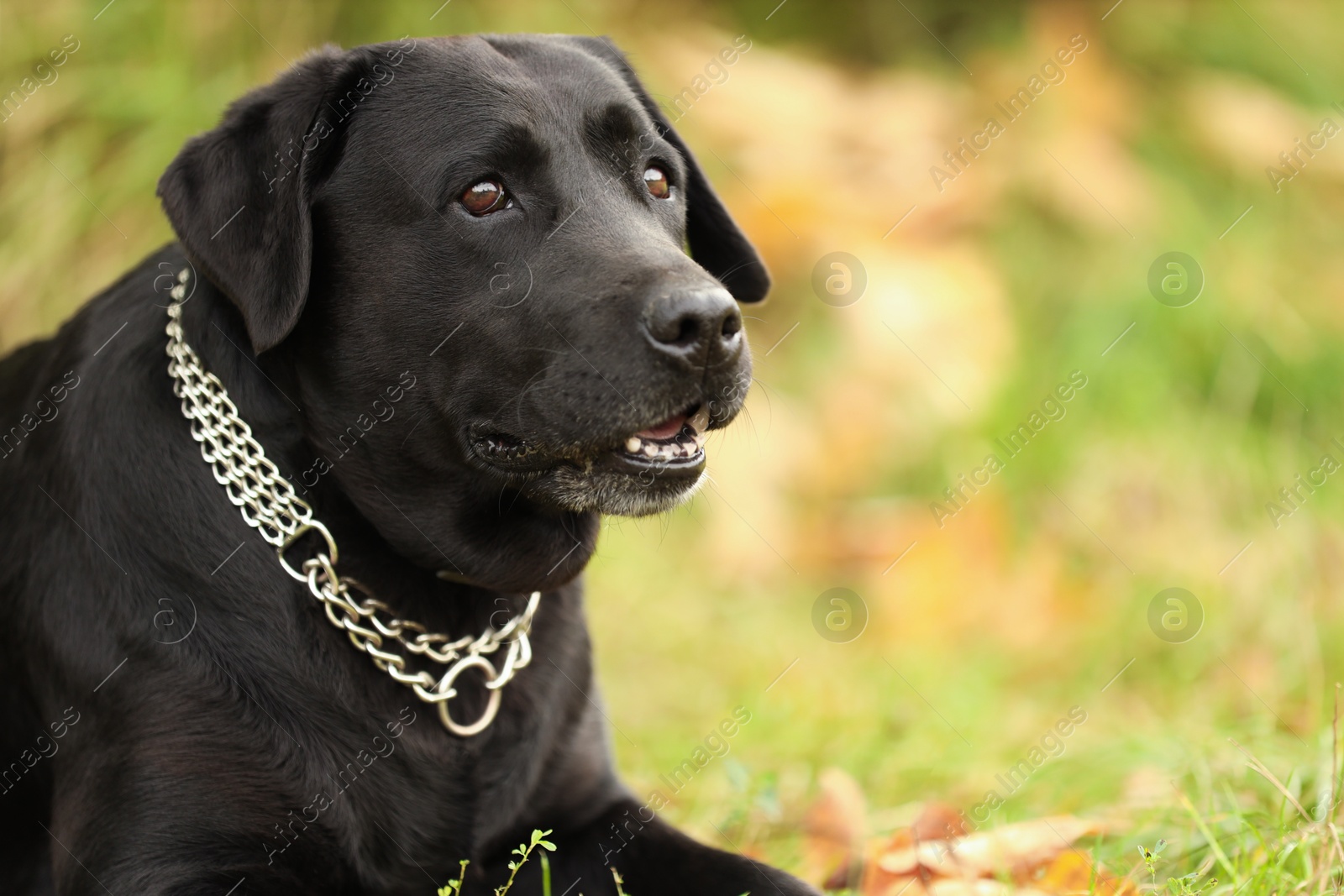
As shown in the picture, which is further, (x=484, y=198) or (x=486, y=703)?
(x=486, y=703)

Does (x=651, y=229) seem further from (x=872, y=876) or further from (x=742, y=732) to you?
(x=742, y=732)

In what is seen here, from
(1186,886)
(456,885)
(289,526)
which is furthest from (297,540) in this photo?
(1186,886)

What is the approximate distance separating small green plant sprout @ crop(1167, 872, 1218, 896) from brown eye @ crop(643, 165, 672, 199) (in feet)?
5.58

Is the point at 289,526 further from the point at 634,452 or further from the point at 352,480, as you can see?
the point at 634,452

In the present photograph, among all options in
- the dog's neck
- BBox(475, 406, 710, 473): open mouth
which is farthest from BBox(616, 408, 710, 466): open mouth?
the dog's neck

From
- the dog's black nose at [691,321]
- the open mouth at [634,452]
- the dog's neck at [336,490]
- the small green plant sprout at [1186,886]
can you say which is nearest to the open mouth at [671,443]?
the open mouth at [634,452]

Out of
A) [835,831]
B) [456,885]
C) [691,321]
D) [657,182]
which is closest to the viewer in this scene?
[456,885]

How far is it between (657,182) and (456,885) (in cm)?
152

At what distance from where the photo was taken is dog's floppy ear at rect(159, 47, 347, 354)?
97.8 inches

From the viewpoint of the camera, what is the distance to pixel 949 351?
5.86m

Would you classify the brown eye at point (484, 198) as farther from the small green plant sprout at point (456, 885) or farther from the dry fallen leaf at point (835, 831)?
the dry fallen leaf at point (835, 831)

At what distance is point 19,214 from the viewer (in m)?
5.43

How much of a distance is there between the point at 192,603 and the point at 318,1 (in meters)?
4.27

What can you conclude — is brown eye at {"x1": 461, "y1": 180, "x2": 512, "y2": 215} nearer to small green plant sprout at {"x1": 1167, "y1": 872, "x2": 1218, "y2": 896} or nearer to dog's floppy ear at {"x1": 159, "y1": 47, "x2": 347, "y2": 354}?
dog's floppy ear at {"x1": 159, "y1": 47, "x2": 347, "y2": 354}
